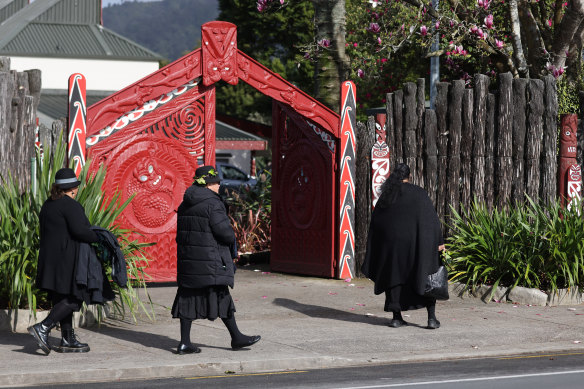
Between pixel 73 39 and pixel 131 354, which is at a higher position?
pixel 73 39

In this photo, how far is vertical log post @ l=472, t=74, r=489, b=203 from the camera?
1396cm

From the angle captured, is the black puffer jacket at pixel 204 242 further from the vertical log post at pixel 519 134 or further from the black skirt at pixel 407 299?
the vertical log post at pixel 519 134

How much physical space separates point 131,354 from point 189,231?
4.01 feet

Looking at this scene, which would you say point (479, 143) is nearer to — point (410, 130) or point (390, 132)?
point (410, 130)

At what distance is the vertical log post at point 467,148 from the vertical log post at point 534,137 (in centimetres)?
82

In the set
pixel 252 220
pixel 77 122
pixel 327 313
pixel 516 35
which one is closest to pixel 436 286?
pixel 327 313

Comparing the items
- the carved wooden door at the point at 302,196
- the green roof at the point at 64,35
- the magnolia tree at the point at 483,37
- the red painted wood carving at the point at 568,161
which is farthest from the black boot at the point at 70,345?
the green roof at the point at 64,35

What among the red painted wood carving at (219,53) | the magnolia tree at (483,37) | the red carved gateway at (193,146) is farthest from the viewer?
the magnolia tree at (483,37)

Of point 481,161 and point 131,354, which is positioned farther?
point 481,161

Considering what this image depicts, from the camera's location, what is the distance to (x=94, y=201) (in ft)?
33.8

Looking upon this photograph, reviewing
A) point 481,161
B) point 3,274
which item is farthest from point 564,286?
point 3,274

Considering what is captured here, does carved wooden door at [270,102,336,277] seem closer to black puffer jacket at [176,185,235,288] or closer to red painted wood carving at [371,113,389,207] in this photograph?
red painted wood carving at [371,113,389,207]

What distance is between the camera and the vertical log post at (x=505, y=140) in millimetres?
13922

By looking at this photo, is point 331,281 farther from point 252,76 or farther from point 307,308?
point 252,76
